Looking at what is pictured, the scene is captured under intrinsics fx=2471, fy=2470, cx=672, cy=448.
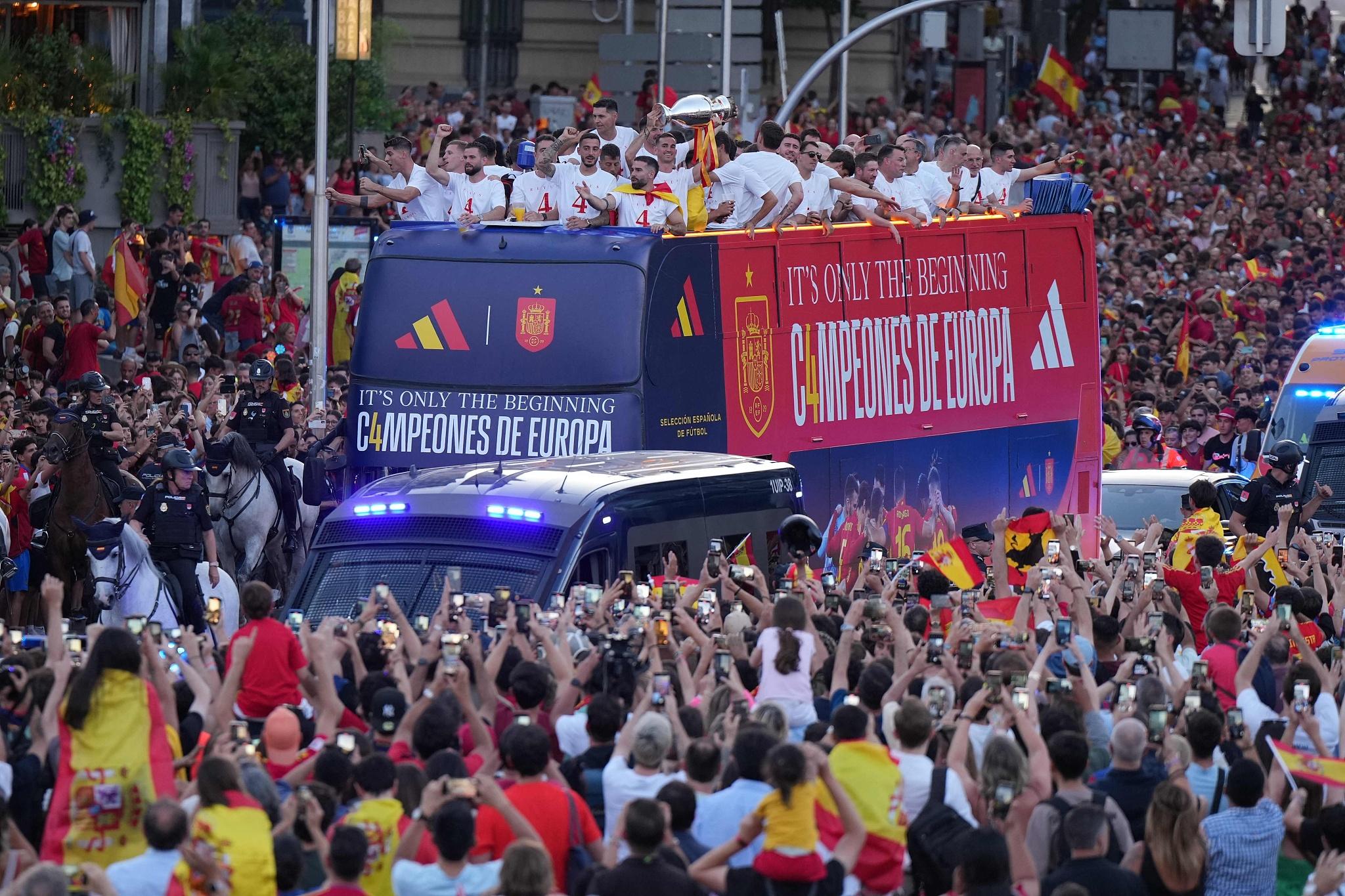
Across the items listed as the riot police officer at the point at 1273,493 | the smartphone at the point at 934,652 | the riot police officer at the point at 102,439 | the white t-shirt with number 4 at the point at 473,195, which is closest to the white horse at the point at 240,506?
the riot police officer at the point at 102,439

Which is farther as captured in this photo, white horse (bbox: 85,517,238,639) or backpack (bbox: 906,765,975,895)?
white horse (bbox: 85,517,238,639)

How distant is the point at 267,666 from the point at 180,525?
5.98 meters

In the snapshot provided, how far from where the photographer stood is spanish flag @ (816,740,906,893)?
789 cm

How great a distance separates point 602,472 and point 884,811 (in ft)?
19.0

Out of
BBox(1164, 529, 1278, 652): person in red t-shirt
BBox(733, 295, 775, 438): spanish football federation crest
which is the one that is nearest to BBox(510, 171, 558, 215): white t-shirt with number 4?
BBox(733, 295, 775, 438): spanish football federation crest

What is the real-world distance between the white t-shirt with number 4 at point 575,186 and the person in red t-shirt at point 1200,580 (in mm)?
5071

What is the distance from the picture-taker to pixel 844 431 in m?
17.0

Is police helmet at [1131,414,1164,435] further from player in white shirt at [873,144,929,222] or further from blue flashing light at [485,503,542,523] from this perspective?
blue flashing light at [485,503,542,523]

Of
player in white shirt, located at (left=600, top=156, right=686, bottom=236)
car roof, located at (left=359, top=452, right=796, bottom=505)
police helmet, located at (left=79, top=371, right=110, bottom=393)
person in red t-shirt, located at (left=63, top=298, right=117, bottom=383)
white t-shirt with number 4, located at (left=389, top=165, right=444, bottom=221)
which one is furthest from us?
person in red t-shirt, located at (left=63, top=298, right=117, bottom=383)

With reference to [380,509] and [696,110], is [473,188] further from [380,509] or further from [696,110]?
[380,509]

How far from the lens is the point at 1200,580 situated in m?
12.9

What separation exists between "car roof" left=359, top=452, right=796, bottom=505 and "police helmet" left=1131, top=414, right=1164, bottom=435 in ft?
25.5

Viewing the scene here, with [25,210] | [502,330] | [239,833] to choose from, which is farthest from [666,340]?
[25,210]

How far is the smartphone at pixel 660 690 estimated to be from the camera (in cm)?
838
